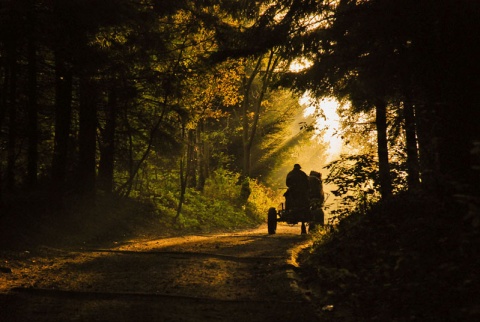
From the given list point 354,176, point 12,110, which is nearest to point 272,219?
point 354,176

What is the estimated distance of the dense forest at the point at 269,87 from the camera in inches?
261

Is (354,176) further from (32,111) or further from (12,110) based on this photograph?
(12,110)

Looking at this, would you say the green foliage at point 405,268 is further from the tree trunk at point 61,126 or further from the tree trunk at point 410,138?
the tree trunk at point 61,126

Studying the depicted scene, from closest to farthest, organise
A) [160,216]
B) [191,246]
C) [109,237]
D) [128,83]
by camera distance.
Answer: [191,246], [109,237], [128,83], [160,216]

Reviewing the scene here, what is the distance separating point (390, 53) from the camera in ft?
27.1

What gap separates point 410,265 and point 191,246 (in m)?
7.26

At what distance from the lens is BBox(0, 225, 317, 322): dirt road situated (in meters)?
5.36

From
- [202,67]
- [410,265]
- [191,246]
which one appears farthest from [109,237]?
[410,265]

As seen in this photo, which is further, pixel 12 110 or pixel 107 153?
pixel 107 153

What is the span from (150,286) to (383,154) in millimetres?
5736

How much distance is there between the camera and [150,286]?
6.79 meters

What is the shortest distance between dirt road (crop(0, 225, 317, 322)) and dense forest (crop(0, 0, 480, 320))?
1.32m

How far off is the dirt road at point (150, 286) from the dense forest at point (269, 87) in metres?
1.32

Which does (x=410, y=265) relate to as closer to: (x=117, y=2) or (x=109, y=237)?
(x=117, y=2)
